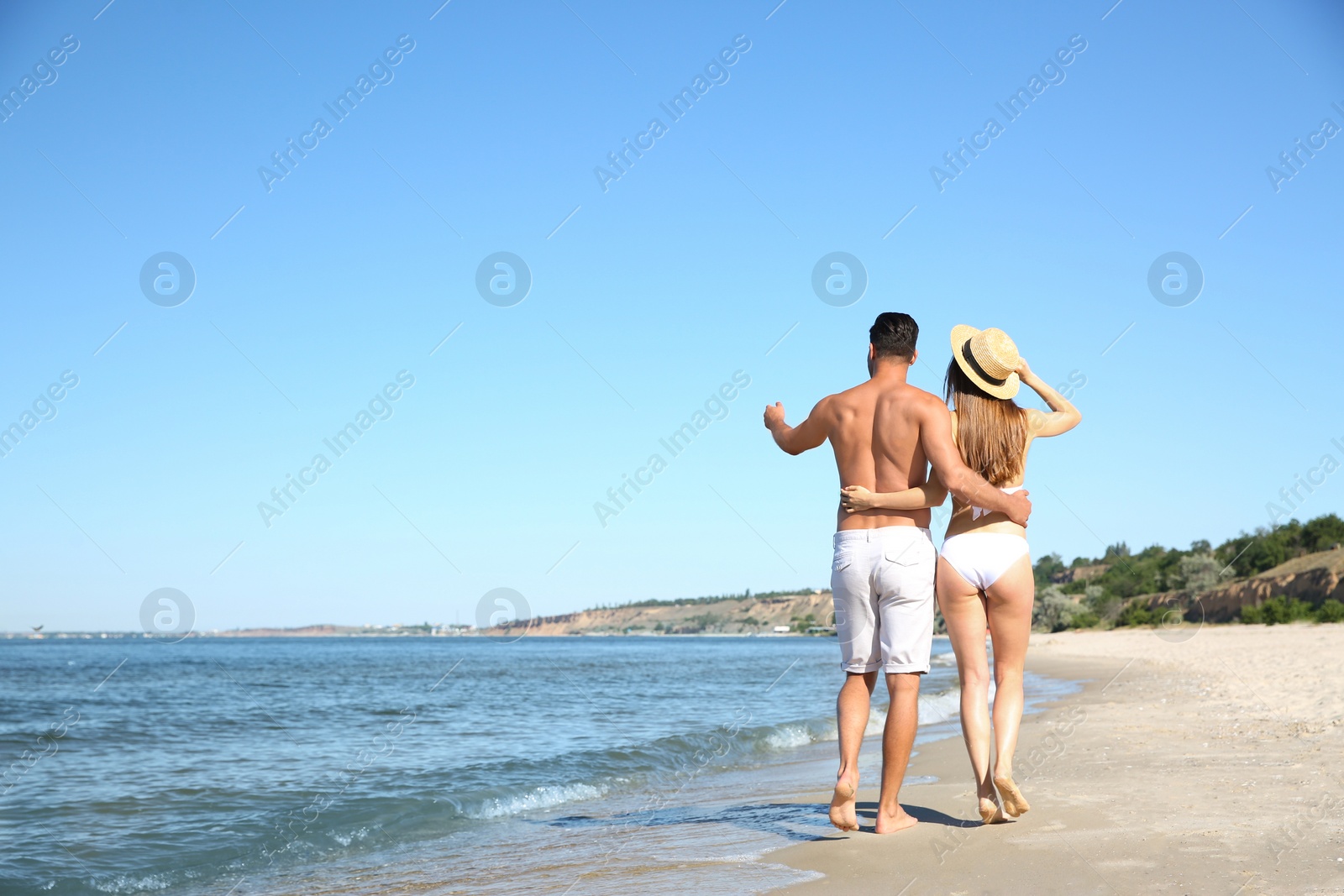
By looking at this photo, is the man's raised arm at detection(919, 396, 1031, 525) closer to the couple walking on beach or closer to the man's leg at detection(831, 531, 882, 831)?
the couple walking on beach

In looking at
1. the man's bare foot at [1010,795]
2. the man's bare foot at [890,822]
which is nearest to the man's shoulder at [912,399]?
the man's bare foot at [1010,795]

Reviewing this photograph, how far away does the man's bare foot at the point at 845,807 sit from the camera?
384 centimetres

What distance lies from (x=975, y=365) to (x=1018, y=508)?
622mm

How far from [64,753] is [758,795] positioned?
29.9 ft

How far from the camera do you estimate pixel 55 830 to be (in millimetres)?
6555

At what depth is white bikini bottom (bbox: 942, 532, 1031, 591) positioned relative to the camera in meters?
3.85

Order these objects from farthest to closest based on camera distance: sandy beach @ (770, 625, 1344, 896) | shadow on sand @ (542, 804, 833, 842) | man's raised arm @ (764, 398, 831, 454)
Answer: shadow on sand @ (542, 804, 833, 842) → man's raised arm @ (764, 398, 831, 454) → sandy beach @ (770, 625, 1344, 896)

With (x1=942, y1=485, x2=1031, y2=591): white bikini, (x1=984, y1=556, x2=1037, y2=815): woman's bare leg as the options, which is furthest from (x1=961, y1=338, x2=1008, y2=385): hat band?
(x1=984, y1=556, x2=1037, y2=815): woman's bare leg

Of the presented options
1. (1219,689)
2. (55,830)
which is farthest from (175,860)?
(1219,689)

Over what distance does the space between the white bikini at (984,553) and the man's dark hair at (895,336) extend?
2.40 ft

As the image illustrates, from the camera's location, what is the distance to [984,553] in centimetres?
387

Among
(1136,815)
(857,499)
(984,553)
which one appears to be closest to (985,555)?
(984,553)

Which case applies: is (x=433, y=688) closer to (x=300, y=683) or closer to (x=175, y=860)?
(x=300, y=683)

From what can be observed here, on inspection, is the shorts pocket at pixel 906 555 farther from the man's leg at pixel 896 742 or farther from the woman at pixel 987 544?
the man's leg at pixel 896 742
